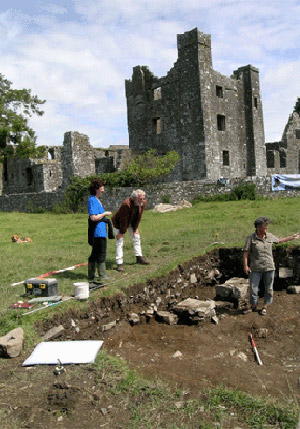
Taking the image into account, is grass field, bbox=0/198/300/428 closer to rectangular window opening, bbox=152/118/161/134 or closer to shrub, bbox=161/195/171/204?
shrub, bbox=161/195/171/204

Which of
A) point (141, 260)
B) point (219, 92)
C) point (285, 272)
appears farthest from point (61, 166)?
point (285, 272)

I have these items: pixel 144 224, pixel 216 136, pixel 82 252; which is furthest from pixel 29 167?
pixel 82 252

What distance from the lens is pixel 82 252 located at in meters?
10.4

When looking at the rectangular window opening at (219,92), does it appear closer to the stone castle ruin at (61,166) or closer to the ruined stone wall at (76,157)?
the stone castle ruin at (61,166)

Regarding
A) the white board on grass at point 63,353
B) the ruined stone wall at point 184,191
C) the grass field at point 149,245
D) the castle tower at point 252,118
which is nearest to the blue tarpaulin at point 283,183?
the ruined stone wall at point 184,191

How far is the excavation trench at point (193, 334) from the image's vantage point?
15.1 ft

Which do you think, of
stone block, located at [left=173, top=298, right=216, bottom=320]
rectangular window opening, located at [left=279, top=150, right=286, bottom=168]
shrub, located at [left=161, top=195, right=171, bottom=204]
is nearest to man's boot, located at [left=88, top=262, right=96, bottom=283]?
stone block, located at [left=173, top=298, right=216, bottom=320]

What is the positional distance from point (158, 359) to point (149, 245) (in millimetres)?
5829

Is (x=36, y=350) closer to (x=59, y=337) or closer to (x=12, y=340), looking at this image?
(x=12, y=340)

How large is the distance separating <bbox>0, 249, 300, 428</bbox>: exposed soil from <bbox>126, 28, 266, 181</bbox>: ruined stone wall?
17797mm

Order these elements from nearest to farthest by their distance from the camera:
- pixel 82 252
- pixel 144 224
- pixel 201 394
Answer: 1. pixel 201 394
2. pixel 82 252
3. pixel 144 224

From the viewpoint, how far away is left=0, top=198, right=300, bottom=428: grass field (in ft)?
18.9

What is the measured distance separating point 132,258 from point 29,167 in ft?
85.7

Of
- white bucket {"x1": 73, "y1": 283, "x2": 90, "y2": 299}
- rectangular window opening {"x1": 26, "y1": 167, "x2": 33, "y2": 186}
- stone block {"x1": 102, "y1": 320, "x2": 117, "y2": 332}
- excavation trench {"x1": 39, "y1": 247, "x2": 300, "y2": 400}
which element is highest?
rectangular window opening {"x1": 26, "y1": 167, "x2": 33, "y2": 186}
